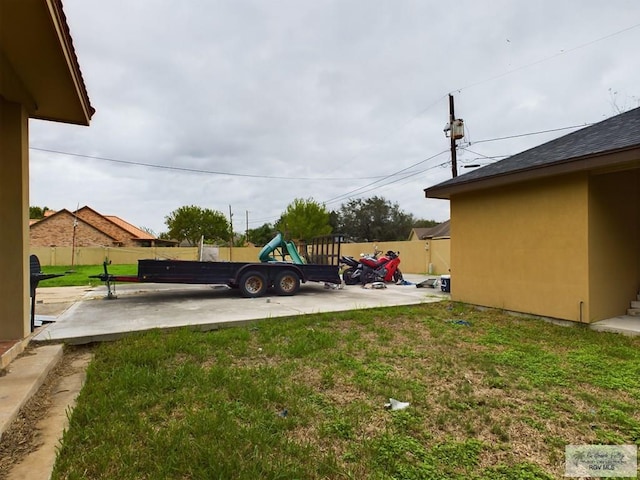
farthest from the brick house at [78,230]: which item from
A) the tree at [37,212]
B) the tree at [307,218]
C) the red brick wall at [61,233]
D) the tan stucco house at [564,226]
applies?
the tan stucco house at [564,226]

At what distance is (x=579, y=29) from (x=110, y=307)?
14240 millimetres

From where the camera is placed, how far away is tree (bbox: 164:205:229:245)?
43562 millimetres

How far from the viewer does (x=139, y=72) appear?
398 inches

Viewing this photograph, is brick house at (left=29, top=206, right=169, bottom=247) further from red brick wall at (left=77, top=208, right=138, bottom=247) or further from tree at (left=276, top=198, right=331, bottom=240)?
tree at (left=276, top=198, right=331, bottom=240)

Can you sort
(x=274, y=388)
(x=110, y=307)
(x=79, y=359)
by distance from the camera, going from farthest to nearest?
(x=110, y=307) → (x=79, y=359) → (x=274, y=388)

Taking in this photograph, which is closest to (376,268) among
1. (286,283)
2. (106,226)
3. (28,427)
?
(286,283)

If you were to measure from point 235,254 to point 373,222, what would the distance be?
2525 cm

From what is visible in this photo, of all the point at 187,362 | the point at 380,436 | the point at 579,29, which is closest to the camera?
the point at 380,436

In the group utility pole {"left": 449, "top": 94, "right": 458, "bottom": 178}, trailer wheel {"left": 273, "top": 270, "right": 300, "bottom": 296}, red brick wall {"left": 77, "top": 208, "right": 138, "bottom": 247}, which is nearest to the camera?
trailer wheel {"left": 273, "top": 270, "right": 300, "bottom": 296}

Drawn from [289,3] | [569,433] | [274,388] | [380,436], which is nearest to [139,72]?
[289,3]

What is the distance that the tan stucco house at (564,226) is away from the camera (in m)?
5.22

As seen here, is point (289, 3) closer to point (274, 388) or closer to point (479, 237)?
point (479, 237)

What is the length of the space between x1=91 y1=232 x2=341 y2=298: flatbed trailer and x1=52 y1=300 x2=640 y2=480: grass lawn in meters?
2.99

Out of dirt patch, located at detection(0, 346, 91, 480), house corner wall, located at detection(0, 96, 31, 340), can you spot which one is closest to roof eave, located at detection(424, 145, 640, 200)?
dirt patch, located at detection(0, 346, 91, 480)
